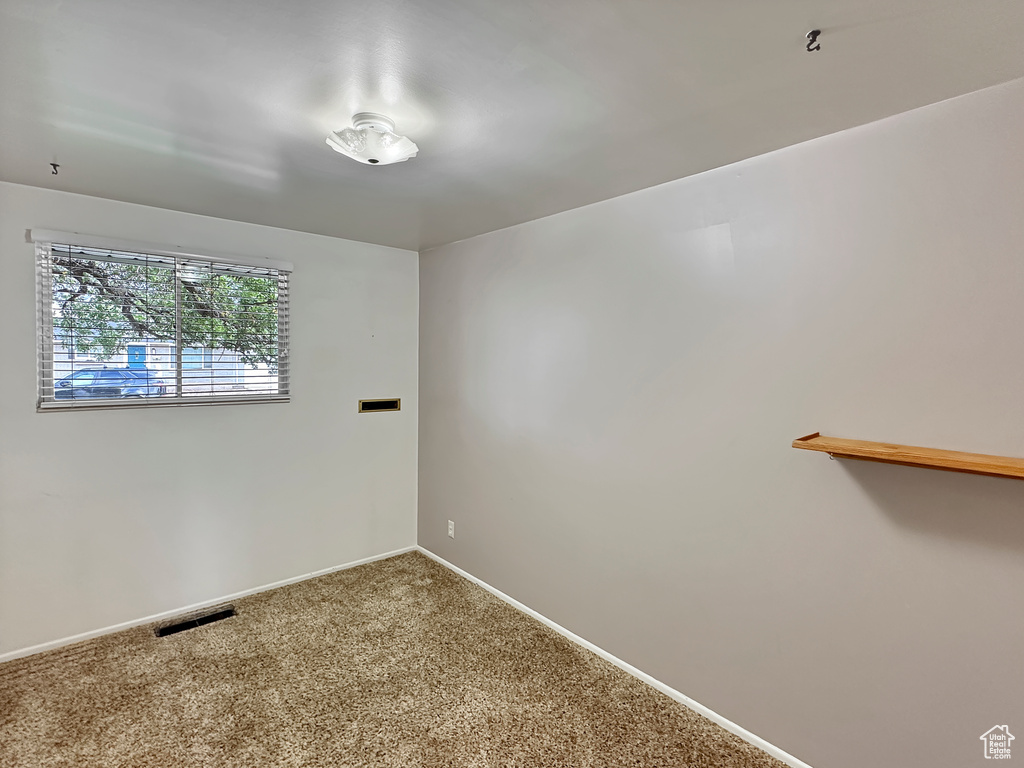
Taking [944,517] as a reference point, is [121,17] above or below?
above

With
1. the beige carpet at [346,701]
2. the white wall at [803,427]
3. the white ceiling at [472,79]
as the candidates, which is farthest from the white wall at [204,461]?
the white wall at [803,427]

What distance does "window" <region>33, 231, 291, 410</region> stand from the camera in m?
2.48

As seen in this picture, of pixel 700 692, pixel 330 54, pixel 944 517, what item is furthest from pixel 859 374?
pixel 330 54

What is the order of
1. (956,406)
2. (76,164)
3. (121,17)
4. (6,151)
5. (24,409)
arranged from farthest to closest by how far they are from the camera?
(24,409), (76,164), (6,151), (956,406), (121,17)

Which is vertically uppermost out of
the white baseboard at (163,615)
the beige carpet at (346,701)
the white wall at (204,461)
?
the white wall at (204,461)

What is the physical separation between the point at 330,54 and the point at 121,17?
486 mm

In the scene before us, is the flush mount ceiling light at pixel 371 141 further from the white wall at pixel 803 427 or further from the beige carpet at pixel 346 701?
the beige carpet at pixel 346 701

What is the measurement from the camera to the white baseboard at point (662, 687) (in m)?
1.86

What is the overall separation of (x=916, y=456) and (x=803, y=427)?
41 cm

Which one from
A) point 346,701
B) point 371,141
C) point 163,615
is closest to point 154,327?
point 163,615

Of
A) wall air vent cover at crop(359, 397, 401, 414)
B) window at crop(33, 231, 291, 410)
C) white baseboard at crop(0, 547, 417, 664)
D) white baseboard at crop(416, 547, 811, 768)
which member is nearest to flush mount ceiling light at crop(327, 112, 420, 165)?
window at crop(33, 231, 291, 410)

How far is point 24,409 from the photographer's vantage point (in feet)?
7.89

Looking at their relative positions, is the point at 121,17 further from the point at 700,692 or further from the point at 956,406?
the point at 700,692

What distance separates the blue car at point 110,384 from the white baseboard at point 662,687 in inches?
93.0
